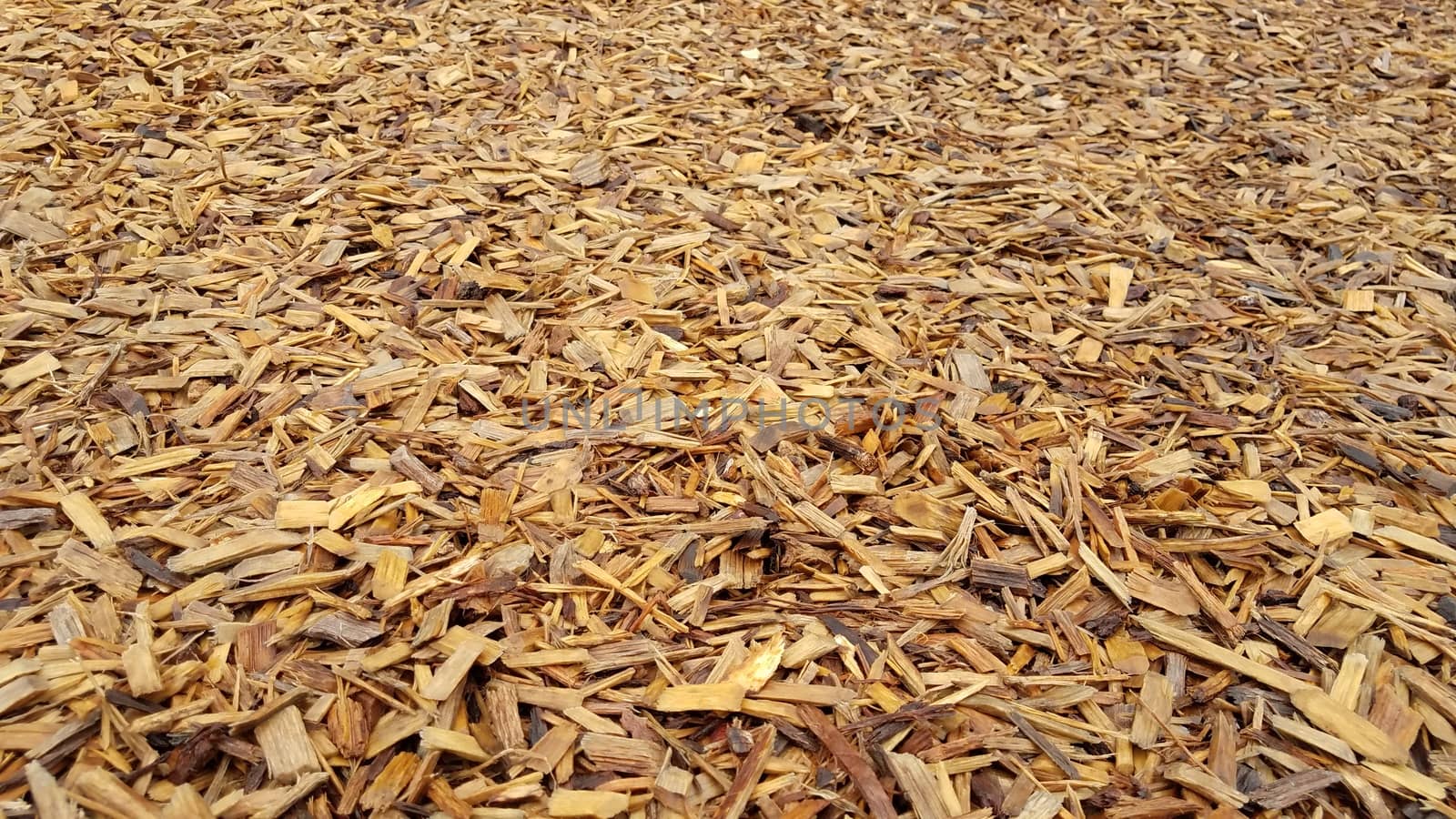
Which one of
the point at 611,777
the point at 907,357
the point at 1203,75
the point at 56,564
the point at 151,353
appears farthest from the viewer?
the point at 1203,75

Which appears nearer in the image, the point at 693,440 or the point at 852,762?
the point at 852,762

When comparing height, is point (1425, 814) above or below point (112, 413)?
below

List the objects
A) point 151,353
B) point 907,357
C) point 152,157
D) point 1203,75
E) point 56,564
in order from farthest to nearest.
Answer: point 1203,75, point 152,157, point 907,357, point 151,353, point 56,564

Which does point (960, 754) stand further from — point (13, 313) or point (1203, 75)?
point (1203, 75)

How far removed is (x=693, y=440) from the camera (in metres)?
2.17

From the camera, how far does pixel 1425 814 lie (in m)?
1.59

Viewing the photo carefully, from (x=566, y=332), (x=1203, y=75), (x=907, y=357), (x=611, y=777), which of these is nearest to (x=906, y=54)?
(x=1203, y=75)

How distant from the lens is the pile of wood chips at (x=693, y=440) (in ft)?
5.28

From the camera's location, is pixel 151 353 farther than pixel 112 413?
Yes

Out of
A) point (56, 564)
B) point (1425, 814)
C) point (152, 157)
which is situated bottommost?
point (1425, 814)

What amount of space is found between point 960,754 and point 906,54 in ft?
10.8

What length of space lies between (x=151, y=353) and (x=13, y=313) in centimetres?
39

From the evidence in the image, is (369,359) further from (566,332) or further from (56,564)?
(56,564)

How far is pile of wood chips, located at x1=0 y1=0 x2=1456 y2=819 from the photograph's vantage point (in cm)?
161
